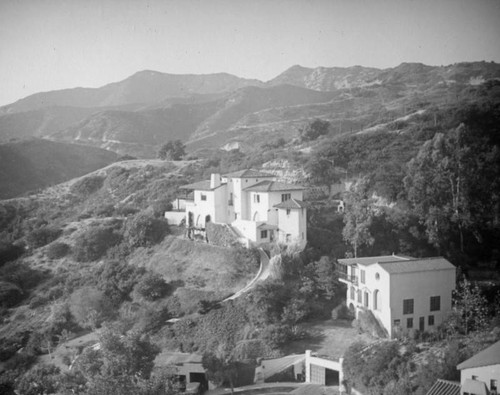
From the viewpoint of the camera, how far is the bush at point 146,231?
45.3m

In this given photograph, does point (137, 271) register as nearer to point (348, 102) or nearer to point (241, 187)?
point (241, 187)

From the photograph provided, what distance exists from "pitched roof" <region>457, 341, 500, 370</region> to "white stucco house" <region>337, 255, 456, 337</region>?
577cm

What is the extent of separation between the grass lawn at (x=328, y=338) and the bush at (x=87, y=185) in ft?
146

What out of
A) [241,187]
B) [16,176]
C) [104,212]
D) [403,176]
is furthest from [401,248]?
[16,176]

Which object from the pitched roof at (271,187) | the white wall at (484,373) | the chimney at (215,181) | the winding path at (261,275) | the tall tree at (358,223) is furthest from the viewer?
the chimney at (215,181)

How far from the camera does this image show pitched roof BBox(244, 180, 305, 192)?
39.1m

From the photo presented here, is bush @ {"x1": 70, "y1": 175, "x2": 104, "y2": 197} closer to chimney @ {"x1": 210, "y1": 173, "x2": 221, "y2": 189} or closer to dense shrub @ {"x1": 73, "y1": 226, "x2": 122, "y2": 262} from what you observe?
dense shrub @ {"x1": 73, "y1": 226, "x2": 122, "y2": 262}

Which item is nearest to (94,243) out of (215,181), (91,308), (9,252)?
(9,252)

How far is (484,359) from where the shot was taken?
22.0 metres

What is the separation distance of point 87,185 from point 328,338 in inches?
1880

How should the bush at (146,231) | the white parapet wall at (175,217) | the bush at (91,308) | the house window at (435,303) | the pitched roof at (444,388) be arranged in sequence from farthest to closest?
the white parapet wall at (175,217), the bush at (146,231), the bush at (91,308), the house window at (435,303), the pitched roof at (444,388)

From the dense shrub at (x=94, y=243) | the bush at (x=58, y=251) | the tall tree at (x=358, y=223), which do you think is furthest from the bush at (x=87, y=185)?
the tall tree at (x=358, y=223)

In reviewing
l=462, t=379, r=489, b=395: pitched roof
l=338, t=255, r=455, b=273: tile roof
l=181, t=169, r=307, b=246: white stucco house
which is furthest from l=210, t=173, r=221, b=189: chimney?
l=462, t=379, r=489, b=395: pitched roof

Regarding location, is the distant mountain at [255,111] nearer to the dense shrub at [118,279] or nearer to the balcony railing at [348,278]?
the balcony railing at [348,278]
